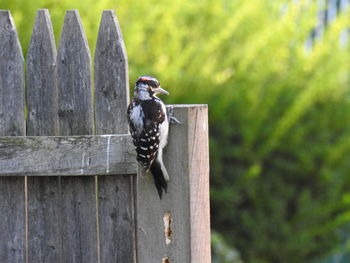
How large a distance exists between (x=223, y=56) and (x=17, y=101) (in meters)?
3.35

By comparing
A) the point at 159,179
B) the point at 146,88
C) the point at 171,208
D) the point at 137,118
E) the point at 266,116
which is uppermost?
the point at 146,88

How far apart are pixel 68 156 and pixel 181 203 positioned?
554 mm

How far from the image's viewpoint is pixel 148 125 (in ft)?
11.9

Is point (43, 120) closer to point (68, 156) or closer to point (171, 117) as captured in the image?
point (68, 156)

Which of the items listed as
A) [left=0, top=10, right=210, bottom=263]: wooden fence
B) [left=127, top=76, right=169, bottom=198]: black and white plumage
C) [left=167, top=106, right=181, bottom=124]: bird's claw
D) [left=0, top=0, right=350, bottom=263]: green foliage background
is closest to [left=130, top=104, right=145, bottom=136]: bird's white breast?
[left=127, top=76, right=169, bottom=198]: black and white plumage

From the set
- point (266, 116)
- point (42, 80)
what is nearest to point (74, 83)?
point (42, 80)

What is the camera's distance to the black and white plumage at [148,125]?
3643 mm

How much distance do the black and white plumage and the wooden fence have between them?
156 mm

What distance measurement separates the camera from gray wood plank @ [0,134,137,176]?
3896 millimetres

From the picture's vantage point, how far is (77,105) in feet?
13.1

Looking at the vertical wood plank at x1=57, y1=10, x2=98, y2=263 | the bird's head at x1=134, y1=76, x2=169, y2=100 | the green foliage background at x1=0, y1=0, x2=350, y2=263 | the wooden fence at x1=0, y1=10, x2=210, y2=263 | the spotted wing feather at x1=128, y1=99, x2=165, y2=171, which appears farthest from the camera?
the green foliage background at x1=0, y1=0, x2=350, y2=263

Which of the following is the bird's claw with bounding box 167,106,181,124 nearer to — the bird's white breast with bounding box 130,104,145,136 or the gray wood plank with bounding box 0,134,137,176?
the bird's white breast with bounding box 130,104,145,136

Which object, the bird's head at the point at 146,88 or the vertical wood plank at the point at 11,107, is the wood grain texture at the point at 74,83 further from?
the bird's head at the point at 146,88

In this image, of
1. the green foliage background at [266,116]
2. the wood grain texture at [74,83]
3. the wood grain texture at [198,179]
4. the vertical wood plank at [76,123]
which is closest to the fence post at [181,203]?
the wood grain texture at [198,179]
